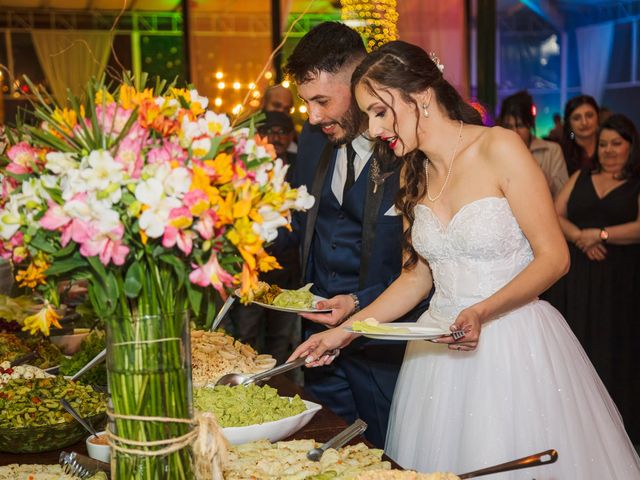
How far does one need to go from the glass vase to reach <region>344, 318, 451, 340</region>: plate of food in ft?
2.33

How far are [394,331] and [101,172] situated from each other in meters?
0.98

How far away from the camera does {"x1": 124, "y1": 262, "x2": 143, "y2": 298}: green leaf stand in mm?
1365

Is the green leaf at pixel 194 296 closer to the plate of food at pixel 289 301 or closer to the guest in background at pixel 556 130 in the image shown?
the plate of food at pixel 289 301

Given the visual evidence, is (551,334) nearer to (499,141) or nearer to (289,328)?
(499,141)

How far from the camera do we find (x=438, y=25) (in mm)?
8016

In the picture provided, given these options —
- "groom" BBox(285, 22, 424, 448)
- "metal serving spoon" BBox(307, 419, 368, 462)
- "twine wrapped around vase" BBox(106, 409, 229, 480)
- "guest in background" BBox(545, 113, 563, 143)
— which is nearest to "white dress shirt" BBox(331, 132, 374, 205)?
"groom" BBox(285, 22, 424, 448)

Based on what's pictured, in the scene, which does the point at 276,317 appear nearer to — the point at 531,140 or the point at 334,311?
the point at 531,140

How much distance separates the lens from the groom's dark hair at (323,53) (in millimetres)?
2869

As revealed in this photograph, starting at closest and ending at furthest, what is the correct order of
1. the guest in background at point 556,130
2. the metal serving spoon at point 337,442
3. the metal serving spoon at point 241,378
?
the metal serving spoon at point 337,442 < the metal serving spoon at point 241,378 < the guest in background at point 556,130

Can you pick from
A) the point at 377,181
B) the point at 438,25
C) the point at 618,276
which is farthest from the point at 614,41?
the point at 377,181

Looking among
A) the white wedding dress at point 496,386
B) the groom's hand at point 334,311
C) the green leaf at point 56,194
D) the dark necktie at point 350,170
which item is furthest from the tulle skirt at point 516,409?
the green leaf at point 56,194

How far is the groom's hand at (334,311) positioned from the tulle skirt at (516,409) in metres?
0.27

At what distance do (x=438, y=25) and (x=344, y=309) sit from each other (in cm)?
579

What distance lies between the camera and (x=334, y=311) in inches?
106
